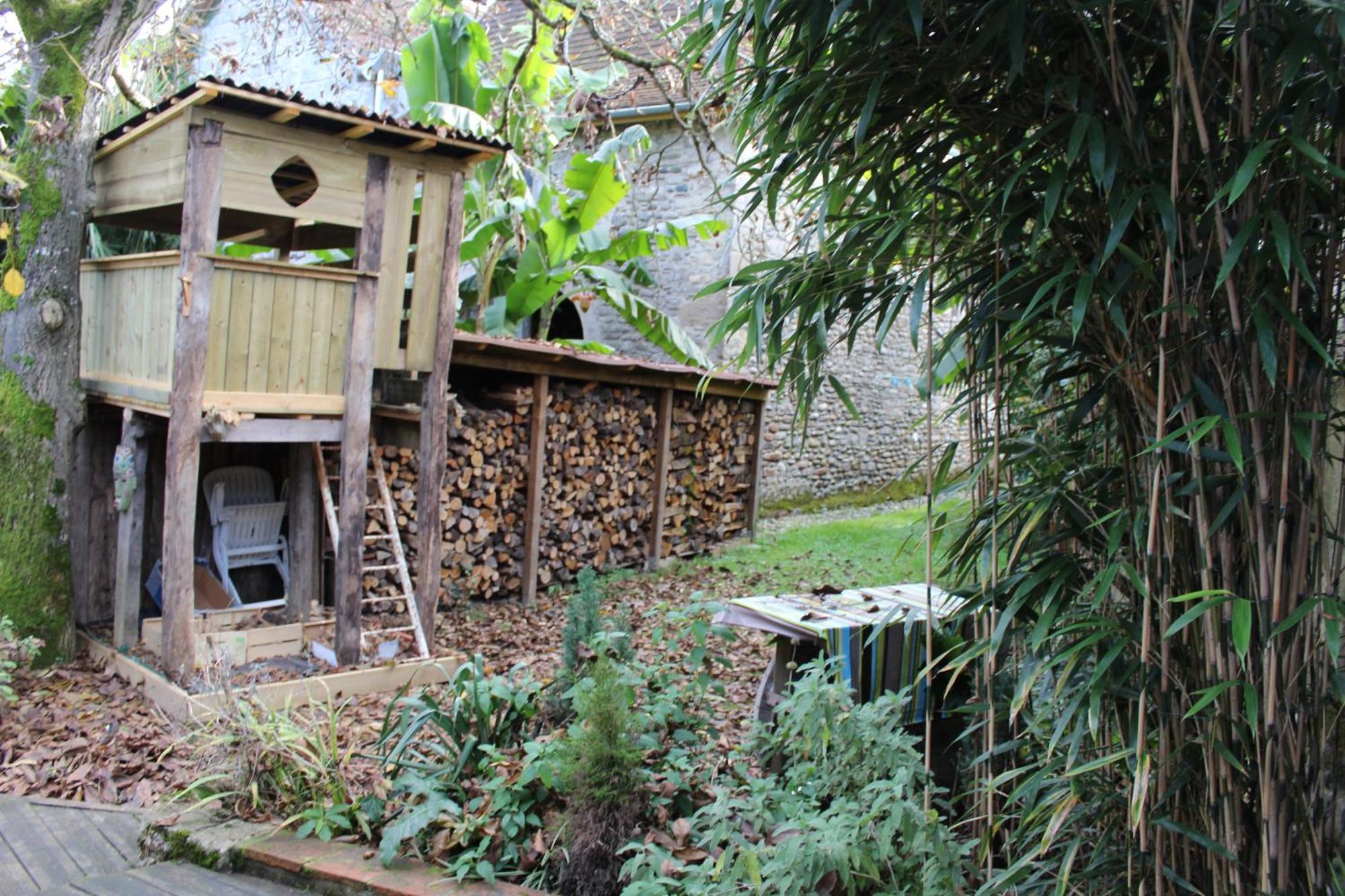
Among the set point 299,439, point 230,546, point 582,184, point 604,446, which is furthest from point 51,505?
point 582,184

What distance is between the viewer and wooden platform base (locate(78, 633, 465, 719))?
18.6 feet

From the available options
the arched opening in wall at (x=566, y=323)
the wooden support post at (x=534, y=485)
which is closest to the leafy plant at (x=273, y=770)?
the wooden support post at (x=534, y=485)

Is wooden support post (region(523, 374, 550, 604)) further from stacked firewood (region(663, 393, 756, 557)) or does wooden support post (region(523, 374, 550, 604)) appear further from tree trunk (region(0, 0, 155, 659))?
tree trunk (region(0, 0, 155, 659))

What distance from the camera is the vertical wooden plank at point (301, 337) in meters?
6.20

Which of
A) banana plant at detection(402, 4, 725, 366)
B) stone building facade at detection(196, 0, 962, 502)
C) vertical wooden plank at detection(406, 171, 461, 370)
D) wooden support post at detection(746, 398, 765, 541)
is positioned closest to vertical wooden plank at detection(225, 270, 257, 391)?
vertical wooden plank at detection(406, 171, 461, 370)

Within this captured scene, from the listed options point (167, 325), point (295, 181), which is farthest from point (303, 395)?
point (295, 181)

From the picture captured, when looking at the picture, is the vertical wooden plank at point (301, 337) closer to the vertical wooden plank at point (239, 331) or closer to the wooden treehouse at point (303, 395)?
the wooden treehouse at point (303, 395)

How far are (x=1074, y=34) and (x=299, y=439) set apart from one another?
495 centimetres

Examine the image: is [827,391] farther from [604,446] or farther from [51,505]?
[51,505]

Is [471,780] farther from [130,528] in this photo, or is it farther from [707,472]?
[707,472]

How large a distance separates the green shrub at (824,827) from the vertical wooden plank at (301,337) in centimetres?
393

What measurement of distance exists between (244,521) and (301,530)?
1.52 feet

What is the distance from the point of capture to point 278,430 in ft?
20.2

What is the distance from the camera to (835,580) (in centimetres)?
938
